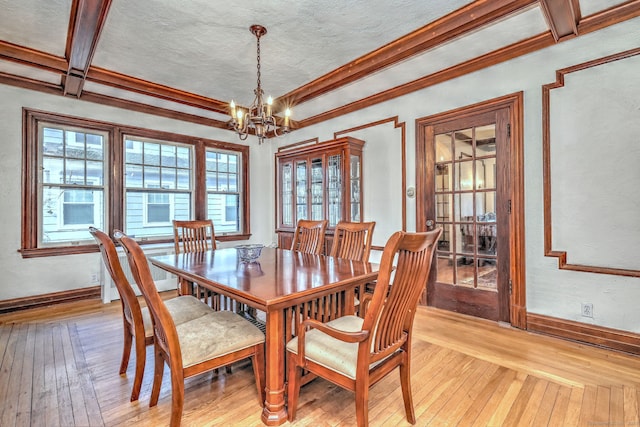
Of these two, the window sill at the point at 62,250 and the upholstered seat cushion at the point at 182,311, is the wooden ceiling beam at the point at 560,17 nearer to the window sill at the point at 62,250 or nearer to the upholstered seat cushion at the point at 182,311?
the upholstered seat cushion at the point at 182,311

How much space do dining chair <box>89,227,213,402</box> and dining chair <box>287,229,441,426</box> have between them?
0.80 m

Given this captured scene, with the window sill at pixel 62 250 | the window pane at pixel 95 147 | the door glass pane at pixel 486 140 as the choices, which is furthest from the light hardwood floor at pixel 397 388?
the window pane at pixel 95 147

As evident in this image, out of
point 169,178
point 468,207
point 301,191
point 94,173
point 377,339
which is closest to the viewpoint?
point 377,339

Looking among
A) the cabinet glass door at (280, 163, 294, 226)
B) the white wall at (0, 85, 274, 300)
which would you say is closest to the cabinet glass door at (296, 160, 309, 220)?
the cabinet glass door at (280, 163, 294, 226)

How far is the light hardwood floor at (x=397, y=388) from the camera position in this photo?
1.67m

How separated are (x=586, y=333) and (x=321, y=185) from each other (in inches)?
121

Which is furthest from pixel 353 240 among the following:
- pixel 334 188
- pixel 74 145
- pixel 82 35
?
pixel 74 145

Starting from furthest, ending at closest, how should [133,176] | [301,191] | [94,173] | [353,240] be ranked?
1. [301,191]
2. [133,176]
3. [94,173]
4. [353,240]

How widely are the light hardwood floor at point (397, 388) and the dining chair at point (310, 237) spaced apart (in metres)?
1.19

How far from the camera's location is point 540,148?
9.02 feet

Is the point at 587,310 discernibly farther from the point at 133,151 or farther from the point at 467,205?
the point at 133,151

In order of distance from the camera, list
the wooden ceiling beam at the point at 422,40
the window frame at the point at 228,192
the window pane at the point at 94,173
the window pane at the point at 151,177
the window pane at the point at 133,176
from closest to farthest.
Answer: the wooden ceiling beam at the point at 422,40 → the window pane at the point at 94,173 → the window pane at the point at 133,176 → the window pane at the point at 151,177 → the window frame at the point at 228,192

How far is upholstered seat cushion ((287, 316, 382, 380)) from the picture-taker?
1418 millimetres

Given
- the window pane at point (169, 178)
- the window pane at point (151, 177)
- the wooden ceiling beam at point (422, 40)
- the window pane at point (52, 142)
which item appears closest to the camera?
the wooden ceiling beam at point (422, 40)
